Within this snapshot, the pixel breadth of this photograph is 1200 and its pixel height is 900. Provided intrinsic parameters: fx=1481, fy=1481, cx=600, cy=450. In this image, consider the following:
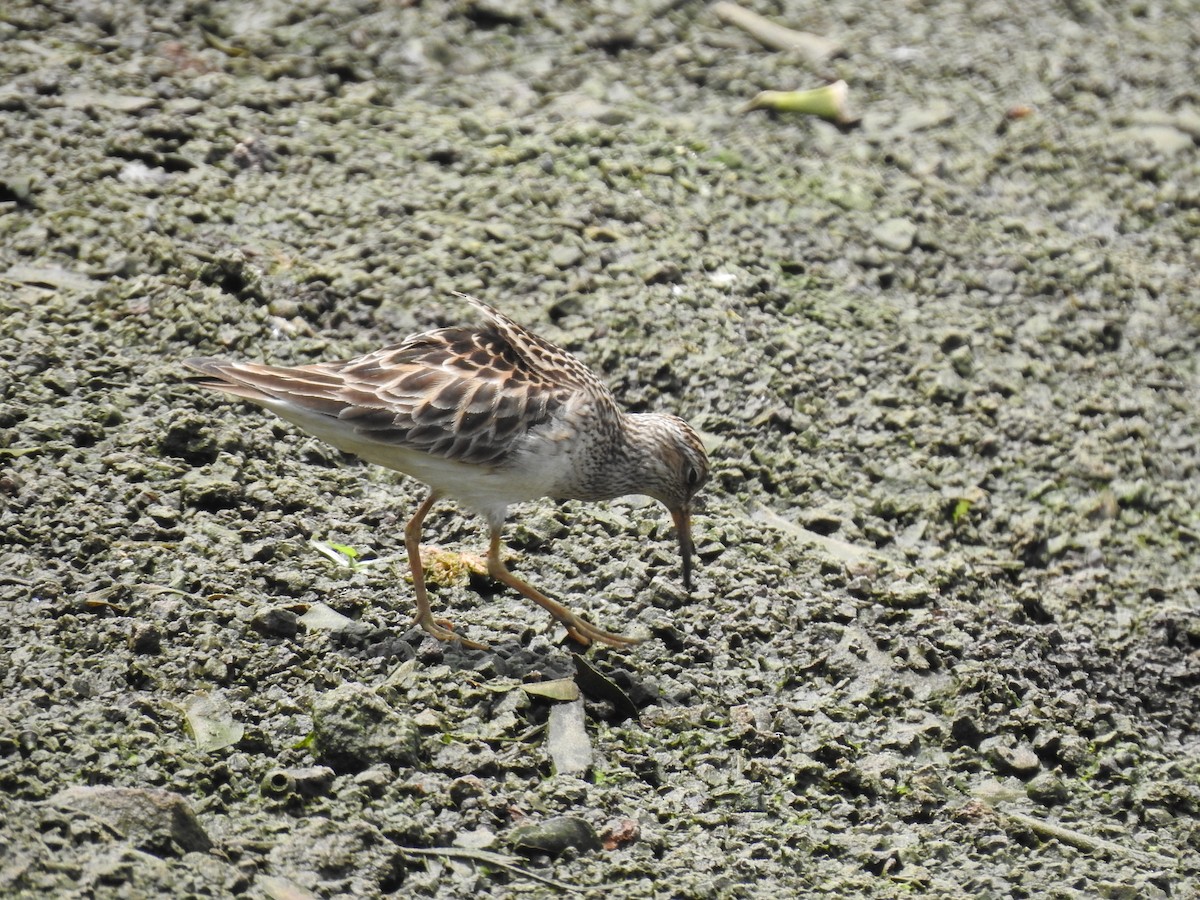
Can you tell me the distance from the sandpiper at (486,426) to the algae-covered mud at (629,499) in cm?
48

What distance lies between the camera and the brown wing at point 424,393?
750 centimetres

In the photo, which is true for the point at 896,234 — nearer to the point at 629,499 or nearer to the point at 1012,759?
the point at 629,499

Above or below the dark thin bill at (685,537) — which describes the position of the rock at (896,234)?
above

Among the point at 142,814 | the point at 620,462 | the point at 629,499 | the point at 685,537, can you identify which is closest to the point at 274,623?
the point at 142,814

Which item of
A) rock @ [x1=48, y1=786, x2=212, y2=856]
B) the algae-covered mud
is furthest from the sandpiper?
rock @ [x1=48, y1=786, x2=212, y2=856]

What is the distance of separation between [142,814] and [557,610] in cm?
270

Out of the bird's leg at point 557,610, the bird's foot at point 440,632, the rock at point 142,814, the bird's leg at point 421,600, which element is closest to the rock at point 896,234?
the bird's leg at point 557,610

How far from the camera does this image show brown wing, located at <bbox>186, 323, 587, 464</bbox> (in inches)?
295

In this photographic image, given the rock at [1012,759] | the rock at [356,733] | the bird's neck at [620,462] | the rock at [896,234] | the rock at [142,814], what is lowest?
the rock at [1012,759]

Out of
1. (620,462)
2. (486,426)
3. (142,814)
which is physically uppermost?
(486,426)

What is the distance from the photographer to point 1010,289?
11.3 metres

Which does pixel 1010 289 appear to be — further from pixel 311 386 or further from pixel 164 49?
pixel 164 49

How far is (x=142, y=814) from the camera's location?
18.9 feet

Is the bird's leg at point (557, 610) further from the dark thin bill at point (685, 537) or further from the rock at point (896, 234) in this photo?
the rock at point (896, 234)
